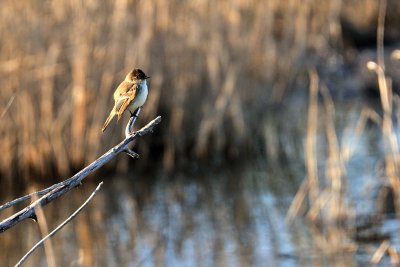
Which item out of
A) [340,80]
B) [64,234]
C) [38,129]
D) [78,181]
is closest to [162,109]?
[38,129]

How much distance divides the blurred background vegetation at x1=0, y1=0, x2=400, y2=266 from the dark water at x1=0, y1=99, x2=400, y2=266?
0.03m

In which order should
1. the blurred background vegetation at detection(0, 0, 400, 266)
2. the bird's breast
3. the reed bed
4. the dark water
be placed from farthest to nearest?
1. the reed bed
2. the blurred background vegetation at detection(0, 0, 400, 266)
3. the dark water
4. the bird's breast

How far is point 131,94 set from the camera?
13.3 ft

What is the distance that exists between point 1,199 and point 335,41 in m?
6.58

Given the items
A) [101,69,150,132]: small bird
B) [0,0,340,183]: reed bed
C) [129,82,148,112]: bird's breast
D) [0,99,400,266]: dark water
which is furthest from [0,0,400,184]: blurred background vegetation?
[129,82,148,112]: bird's breast

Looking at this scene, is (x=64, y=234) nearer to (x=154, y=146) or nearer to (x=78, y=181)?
(x=154, y=146)

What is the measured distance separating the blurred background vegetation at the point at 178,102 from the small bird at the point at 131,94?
130 inches

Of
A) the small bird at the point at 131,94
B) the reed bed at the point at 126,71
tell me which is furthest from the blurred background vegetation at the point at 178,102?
the small bird at the point at 131,94

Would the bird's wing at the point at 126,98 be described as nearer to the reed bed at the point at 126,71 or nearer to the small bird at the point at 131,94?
the small bird at the point at 131,94

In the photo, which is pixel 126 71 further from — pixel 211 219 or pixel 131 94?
pixel 131 94

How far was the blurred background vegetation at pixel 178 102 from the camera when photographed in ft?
27.0

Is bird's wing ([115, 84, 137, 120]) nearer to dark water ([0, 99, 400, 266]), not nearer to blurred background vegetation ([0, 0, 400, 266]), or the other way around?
dark water ([0, 99, 400, 266])

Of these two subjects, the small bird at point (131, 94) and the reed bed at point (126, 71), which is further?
the reed bed at point (126, 71)

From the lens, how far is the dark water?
6871mm
